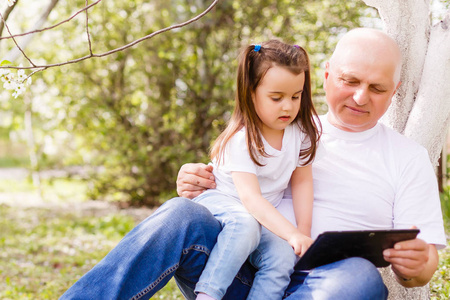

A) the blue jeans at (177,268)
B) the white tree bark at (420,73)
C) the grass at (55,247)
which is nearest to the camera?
the blue jeans at (177,268)

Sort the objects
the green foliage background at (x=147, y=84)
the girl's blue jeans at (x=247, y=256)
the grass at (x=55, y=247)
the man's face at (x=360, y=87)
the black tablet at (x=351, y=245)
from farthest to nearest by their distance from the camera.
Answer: the green foliage background at (x=147, y=84) < the grass at (x=55, y=247) < the man's face at (x=360, y=87) < the girl's blue jeans at (x=247, y=256) < the black tablet at (x=351, y=245)

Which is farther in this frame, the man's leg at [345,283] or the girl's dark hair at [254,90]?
the girl's dark hair at [254,90]

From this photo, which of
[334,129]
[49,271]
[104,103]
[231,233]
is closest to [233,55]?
[104,103]

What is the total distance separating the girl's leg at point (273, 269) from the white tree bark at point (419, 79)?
692 millimetres

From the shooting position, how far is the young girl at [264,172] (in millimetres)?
2092

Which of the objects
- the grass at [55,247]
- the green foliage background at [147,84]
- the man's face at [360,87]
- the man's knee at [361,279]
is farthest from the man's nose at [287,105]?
the green foliage background at [147,84]

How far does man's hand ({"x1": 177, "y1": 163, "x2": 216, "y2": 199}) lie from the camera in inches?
99.9

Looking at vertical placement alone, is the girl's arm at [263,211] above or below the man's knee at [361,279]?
above

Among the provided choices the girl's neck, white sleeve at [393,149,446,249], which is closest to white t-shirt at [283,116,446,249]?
white sleeve at [393,149,446,249]

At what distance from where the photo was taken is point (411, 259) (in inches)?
77.6

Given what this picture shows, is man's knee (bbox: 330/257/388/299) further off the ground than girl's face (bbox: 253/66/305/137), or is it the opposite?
girl's face (bbox: 253/66/305/137)

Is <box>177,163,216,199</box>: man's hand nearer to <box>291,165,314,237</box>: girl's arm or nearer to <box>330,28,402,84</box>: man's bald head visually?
<box>291,165,314,237</box>: girl's arm

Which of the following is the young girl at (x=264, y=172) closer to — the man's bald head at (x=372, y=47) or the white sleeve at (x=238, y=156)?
the white sleeve at (x=238, y=156)

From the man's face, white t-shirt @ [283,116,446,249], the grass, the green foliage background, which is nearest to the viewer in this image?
white t-shirt @ [283,116,446,249]
